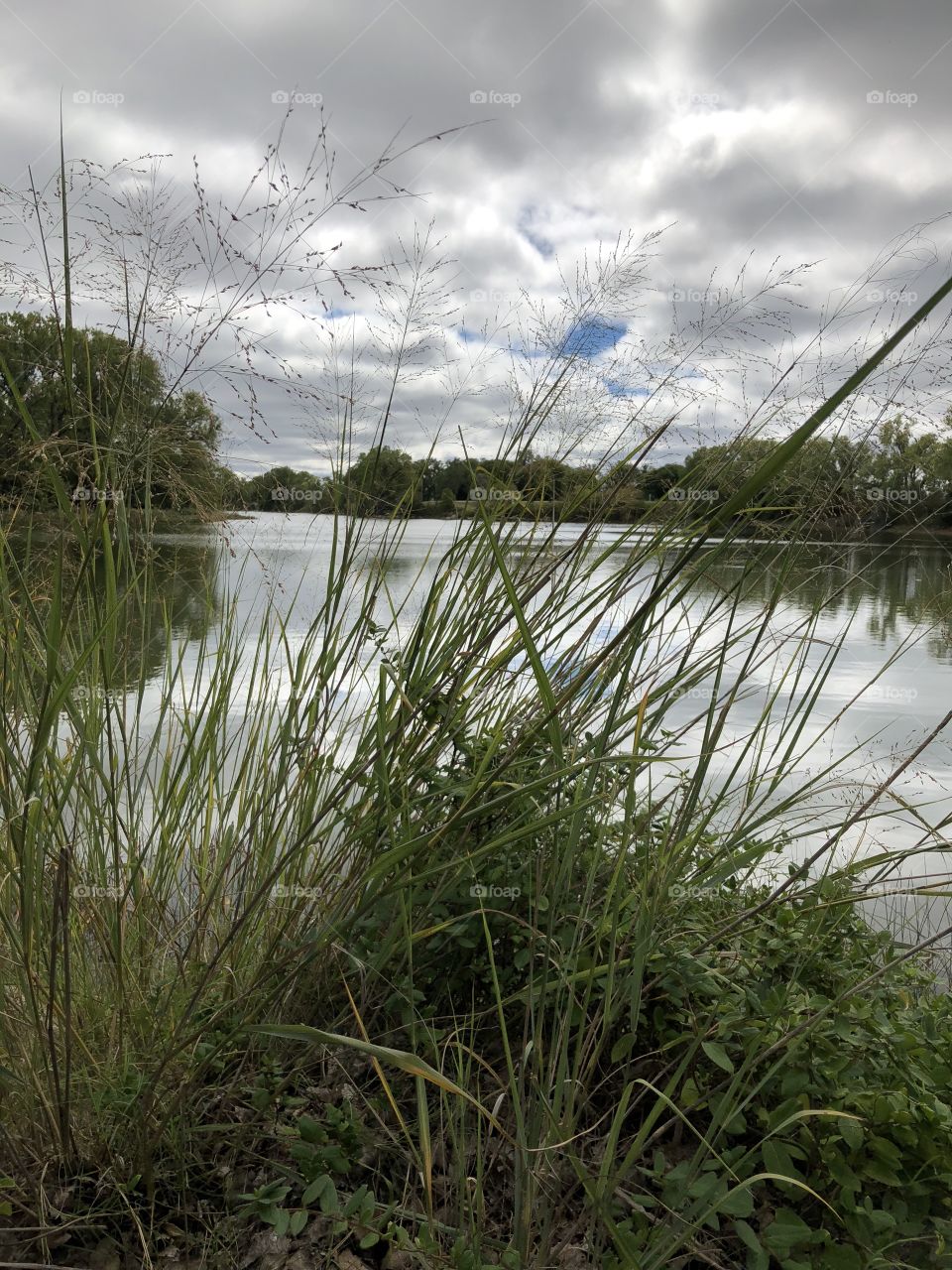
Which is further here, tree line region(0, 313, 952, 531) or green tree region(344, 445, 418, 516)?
green tree region(344, 445, 418, 516)

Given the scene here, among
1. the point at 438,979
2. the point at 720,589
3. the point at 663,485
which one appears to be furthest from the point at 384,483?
the point at 438,979

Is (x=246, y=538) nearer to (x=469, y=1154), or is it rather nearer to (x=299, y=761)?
(x=299, y=761)

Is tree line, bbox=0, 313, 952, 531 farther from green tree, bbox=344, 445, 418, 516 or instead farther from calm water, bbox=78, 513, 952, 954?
calm water, bbox=78, 513, 952, 954

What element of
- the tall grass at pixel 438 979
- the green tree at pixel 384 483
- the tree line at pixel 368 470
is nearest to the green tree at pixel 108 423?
the tree line at pixel 368 470

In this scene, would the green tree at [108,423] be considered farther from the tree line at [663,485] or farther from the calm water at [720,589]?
the tree line at [663,485]

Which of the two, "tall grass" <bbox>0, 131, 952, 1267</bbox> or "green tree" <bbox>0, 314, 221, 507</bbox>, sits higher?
"green tree" <bbox>0, 314, 221, 507</bbox>

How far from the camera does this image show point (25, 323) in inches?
81.4

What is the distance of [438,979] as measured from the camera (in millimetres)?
1859

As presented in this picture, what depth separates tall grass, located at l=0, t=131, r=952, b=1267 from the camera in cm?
131

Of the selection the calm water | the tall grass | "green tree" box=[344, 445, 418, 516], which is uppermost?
"green tree" box=[344, 445, 418, 516]

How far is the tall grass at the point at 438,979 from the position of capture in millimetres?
1307

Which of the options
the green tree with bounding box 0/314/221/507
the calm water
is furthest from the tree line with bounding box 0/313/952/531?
the calm water

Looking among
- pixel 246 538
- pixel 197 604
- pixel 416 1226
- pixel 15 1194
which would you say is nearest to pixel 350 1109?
pixel 416 1226

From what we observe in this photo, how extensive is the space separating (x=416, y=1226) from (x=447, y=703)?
0.90 m
